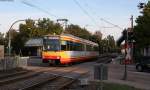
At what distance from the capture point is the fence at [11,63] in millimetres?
35091

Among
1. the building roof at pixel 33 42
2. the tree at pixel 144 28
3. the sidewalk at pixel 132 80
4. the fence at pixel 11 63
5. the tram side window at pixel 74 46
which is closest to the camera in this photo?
the sidewalk at pixel 132 80

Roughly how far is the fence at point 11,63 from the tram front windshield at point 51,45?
3145 mm

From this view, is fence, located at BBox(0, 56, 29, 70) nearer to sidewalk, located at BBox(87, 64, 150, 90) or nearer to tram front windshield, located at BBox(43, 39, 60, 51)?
tram front windshield, located at BBox(43, 39, 60, 51)

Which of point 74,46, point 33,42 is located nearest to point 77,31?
point 33,42

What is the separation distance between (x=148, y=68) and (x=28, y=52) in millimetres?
80419

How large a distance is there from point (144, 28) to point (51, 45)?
1982 cm

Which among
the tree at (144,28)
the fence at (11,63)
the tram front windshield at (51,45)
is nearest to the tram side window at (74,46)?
the tram front windshield at (51,45)

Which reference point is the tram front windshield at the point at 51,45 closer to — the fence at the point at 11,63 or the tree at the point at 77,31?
the fence at the point at 11,63

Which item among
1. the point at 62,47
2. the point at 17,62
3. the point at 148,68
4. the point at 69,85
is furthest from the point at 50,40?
the point at 69,85

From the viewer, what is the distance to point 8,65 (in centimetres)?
3634

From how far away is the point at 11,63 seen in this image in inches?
1462

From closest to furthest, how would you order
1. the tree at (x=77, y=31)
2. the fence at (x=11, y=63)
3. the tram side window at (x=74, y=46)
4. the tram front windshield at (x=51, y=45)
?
the fence at (x=11, y=63)
the tram front windshield at (x=51, y=45)
the tram side window at (x=74, y=46)
the tree at (x=77, y=31)

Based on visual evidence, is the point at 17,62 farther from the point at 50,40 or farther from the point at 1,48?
the point at 50,40

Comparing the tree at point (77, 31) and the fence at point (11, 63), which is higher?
the tree at point (77, 31)
